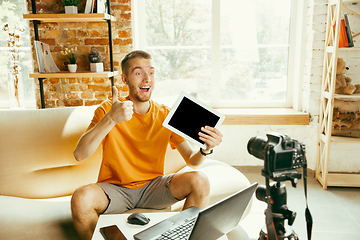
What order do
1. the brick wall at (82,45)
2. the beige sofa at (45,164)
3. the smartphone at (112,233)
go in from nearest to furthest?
the smartphone at (112,233) → the beige sofa at (45,164) → the brick wall at (82,45)

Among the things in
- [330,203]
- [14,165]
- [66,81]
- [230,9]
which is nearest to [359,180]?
[330,203]

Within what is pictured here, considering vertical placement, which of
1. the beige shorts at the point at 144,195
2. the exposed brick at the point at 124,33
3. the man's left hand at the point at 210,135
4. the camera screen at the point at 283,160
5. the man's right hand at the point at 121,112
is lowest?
the beige shorts at the point at 144,195

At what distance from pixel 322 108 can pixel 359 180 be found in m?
0.71

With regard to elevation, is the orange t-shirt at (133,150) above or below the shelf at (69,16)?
below

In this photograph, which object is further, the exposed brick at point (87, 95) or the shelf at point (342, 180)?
the exposed brick at point (87, 95)

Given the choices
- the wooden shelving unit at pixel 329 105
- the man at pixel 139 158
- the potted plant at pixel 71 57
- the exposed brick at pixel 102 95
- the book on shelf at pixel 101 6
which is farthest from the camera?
the exposed brick at pixel 102 95

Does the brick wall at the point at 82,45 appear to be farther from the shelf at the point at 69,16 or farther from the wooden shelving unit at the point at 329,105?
the wooden shelving unit at the point at 329,105

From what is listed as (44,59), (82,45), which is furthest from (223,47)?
(44,59)

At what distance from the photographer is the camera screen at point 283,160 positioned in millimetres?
788

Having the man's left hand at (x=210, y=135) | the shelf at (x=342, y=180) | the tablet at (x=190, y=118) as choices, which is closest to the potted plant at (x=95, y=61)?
the tablet at (x=190, y=118)

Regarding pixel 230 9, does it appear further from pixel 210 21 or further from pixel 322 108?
pixel 322 108

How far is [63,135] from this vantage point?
1.67 metres

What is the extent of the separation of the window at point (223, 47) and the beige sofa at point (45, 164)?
4.19 feet

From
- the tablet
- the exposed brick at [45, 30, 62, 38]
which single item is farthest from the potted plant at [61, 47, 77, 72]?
the tablet
